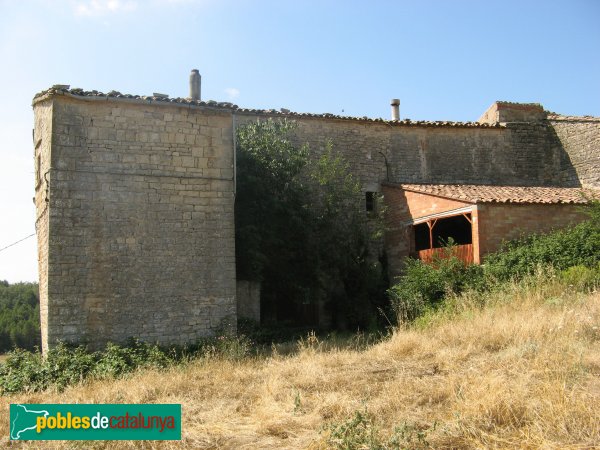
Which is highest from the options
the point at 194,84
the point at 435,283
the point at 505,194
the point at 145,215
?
the point at 194,84

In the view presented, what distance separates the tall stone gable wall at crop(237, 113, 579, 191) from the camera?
16609 millimetres

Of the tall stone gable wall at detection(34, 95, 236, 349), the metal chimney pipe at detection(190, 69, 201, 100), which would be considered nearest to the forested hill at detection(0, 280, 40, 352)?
the metal chimney pipe at detection(190, 69, 201, 100)

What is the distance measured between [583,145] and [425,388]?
14.8 meters

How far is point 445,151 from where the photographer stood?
58.1ft

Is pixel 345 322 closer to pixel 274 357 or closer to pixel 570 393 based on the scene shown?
pixel 274 357

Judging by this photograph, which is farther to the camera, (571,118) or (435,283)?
(571,118)

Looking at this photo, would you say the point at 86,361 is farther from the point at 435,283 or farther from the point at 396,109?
the point at 396,109

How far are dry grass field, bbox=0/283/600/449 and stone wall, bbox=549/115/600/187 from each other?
9.35m

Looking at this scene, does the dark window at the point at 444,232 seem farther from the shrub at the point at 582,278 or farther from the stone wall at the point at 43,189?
the stone wall at the point at 43,189

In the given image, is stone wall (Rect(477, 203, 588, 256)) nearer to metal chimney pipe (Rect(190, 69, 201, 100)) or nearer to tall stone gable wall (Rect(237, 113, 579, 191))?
tall stone gable wall (Rect(237, 113, 579, 191))

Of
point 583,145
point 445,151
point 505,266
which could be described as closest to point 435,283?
point 505,266

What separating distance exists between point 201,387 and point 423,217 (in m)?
8.67

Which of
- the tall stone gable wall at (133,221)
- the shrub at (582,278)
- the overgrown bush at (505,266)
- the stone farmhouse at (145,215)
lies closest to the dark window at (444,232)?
the stone farmhouse at (145,215)

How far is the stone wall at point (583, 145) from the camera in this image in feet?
56.5
